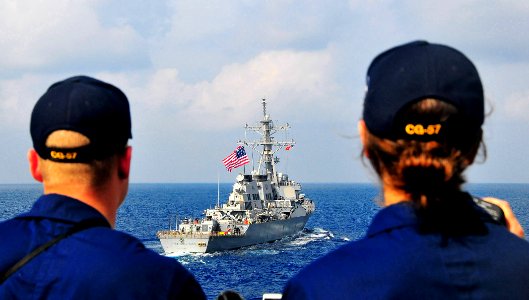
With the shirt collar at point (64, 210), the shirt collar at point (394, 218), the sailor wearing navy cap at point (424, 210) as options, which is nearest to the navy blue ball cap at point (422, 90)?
the sailor wearing navy cap at point (424, 210)

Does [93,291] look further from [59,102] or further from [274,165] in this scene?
[274,165]

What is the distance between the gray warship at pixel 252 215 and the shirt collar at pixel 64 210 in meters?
50.8

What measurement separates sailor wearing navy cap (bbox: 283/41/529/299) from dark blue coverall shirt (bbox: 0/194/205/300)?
68 cm

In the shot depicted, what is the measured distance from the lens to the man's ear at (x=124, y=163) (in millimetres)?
3388

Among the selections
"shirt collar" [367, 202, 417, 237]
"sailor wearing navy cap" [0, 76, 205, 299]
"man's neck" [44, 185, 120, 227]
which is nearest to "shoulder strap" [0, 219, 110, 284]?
"sailor wearing navy cap" [0, 76, 205, 299]

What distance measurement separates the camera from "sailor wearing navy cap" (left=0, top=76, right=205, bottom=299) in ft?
9.82

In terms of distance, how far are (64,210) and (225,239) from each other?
181 ft

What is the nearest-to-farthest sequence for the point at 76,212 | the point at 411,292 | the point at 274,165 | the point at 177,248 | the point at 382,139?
the point at 411,292, the point at 382,139, the point at 76,212, the point at 177,248, the point at 274,165

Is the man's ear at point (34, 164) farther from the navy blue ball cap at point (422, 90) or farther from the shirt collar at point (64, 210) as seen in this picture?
the navy blue ball cap at point (422, 90)

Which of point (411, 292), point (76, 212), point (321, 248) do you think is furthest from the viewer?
point (321, 248)

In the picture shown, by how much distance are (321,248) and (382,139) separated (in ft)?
202

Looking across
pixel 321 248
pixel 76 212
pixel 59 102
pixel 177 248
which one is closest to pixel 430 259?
pixel 76 212

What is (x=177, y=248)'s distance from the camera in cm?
5488

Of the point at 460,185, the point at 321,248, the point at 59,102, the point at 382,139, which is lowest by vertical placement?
the point at 321,248
